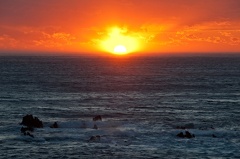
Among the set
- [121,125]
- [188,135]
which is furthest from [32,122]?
[188,135]

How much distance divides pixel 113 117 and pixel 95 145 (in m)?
Result: 18.6

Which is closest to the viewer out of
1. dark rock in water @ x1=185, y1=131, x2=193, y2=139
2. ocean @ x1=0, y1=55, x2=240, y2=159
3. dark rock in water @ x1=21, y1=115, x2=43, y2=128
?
ocean @ x1=0, y1=55, x2=240, y2=159

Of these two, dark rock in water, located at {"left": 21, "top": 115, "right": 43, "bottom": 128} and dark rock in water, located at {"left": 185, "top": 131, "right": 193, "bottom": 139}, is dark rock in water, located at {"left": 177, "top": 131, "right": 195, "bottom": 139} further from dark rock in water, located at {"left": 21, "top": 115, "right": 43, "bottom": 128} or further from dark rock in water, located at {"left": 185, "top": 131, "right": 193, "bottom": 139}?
dark rock in water, located at {"left": 21, "top": 115, "right": 43, "bottom": 128}

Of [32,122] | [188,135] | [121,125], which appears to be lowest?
[121,125]

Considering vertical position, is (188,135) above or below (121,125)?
above

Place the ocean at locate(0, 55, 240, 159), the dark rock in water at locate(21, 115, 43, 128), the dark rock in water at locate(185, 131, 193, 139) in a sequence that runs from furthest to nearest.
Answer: the dark rock in water at locate(21, 115, 43, 128) < the dark rock in water at locate(185, 131, 193, 139) < the ocean at locate(0, 55, 240, 159)

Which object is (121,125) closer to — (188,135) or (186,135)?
(186,135)

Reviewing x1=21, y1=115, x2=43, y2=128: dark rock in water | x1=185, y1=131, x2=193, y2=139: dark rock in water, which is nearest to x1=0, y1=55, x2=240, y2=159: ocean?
x1=185, y1=131, x2=193, y2=139: dark rock in water

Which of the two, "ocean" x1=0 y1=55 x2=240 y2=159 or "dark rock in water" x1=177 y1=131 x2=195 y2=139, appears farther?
"dark rock in water" x1=177 y1=131 x2=195 y2=139

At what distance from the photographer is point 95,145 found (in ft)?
149

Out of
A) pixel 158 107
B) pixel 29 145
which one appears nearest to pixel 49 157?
pixel 29 145

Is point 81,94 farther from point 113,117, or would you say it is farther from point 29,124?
point 29,124

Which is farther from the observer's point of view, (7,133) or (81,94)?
(81,94)

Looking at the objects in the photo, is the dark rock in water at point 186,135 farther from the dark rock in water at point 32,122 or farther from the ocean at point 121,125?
the dark rock in water at point 32,122
